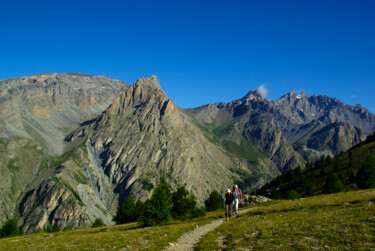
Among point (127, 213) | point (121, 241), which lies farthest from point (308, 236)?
point (127, 213)

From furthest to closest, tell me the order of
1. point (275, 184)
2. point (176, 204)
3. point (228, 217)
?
point (275, 184), point (176, 204), point (228, 217)

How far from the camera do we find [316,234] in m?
17.4

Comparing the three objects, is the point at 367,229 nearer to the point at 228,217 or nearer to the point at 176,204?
the point at 228,217

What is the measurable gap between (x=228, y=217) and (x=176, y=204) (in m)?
32.5

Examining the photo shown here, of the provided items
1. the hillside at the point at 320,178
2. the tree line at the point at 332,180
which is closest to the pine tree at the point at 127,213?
the tree line at the point at 332,180

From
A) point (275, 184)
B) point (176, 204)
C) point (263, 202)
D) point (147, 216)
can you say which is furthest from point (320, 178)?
point (147, 216)

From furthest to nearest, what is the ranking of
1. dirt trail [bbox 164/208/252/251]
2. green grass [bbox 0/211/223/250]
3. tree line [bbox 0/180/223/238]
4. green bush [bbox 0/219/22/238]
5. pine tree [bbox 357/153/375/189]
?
green bush [bbox 0/219/22/238] < pine tree [bbox 357/153/375/189] < tree line [bbox 0/180/223/238] < green grass [bbox 0/211/223/250] < dirt trail [bbox 164/208/252/251]

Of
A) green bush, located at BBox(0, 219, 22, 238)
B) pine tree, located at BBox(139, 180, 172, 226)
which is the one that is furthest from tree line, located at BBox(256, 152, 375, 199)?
green bush, located at BBox(0, 219, 22, 238)

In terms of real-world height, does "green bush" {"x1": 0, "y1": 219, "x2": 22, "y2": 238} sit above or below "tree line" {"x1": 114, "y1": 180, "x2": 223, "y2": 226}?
below

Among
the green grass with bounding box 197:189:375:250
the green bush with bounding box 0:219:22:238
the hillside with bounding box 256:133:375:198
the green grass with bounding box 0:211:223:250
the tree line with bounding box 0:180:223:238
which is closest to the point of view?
the green grass with bounding box 197:189:375:250

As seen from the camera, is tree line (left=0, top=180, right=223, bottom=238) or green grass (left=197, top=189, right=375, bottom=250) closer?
green grass (left=197, top=189, right=375, bottom=250)

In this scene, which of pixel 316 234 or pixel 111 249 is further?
pixel 111 249

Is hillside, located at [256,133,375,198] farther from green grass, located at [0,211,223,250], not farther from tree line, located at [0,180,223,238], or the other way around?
green grass, located at [0,211,223,250]

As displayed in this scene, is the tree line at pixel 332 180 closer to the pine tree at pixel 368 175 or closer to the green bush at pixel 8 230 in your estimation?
the pine tree at pixel 368 175
